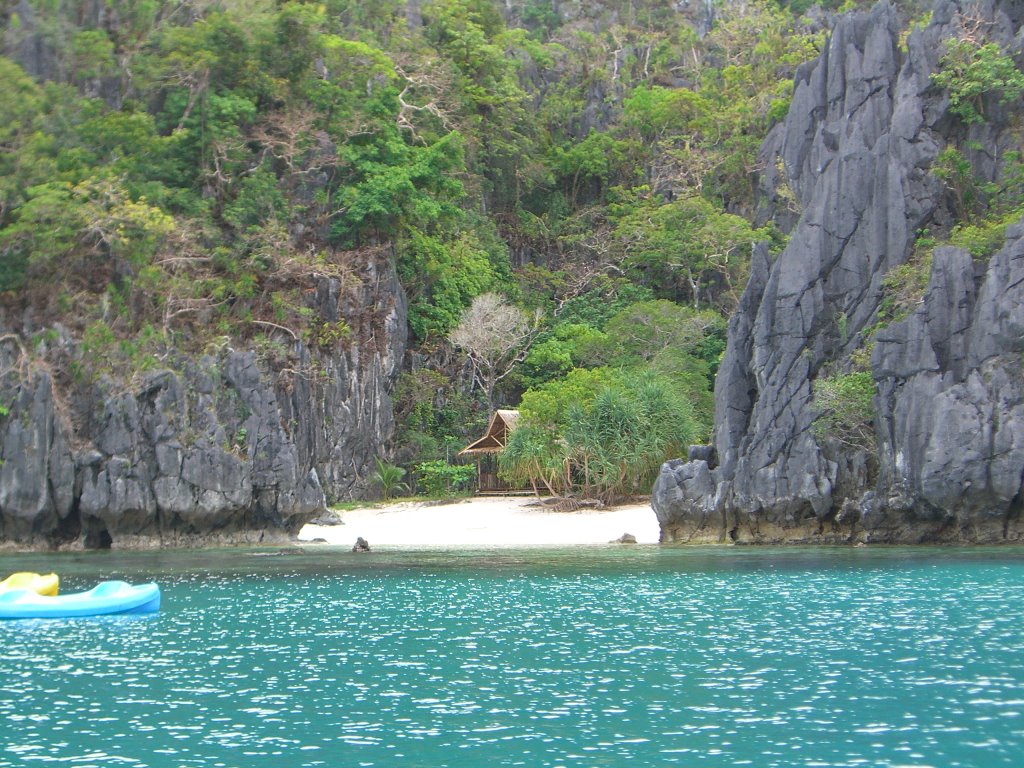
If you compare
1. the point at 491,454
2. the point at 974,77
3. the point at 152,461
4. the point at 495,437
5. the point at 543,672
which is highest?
the point at 974,77

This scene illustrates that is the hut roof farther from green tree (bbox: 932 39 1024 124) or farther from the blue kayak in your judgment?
the blue kayak

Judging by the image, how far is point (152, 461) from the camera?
35625 mm

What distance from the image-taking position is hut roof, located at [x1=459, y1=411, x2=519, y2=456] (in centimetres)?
4688

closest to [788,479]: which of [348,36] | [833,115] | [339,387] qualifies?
[833,115]

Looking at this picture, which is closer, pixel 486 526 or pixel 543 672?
pixel 543 672

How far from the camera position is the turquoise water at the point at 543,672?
1107cm

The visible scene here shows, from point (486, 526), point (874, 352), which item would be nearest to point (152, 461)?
→ point (486, 526)

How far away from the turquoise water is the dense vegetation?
645 inches

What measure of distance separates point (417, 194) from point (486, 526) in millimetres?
15526

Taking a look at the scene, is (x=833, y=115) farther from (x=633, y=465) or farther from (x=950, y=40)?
(x=633, y=465)

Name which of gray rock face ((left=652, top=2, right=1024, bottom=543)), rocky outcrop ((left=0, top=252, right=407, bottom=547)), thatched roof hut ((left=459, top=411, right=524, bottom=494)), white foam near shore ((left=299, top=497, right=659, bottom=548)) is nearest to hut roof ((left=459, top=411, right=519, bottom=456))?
thatched roof hut ((left=459, top=411, right=524, bottom=494))

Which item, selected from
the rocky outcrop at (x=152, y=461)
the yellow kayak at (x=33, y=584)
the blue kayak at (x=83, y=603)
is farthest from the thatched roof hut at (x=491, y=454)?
the blue kayak at (x=83, y=603)

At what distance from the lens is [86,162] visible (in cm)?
4034

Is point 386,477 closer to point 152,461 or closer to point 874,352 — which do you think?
point 152,461
